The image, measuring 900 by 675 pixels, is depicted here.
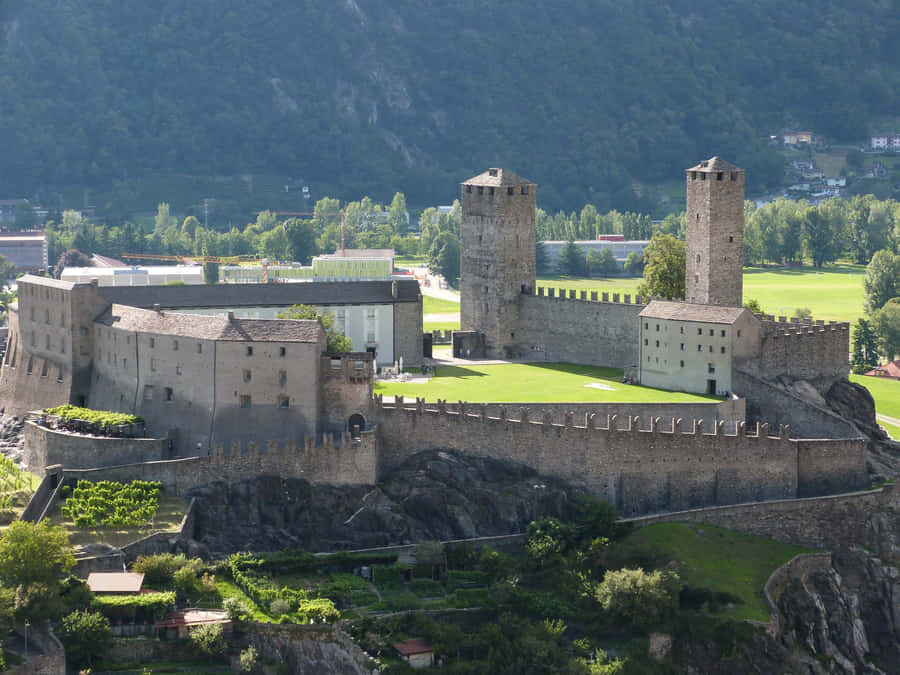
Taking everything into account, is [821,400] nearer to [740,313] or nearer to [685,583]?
[740,313]

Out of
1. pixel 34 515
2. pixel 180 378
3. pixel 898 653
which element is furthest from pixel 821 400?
pixel 34 515

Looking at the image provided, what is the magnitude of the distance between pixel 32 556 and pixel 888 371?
3532 inches

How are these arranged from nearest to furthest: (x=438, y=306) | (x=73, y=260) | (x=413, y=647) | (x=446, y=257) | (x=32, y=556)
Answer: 1. (x=32, y=556)
2. (x=413, y=647)
3. (x=438, y=306)
4. (x=73, y=260)
5. (x=446, y=257)

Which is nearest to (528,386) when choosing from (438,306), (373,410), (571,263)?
(373,410)

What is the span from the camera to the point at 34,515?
270 ft

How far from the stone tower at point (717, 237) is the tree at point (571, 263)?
92.0 m

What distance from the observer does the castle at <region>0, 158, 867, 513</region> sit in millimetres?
87625

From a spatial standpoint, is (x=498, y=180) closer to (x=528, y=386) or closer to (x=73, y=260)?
(x=528, y=386)

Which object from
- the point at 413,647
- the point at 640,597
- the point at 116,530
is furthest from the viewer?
the point at 116,530

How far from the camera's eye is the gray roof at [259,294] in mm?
101000

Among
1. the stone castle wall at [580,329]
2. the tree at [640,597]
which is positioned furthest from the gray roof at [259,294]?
the tree at [640,597]

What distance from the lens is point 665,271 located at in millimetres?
112000

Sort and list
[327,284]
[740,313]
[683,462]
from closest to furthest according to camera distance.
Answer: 1. [683,462]
2. [740,313]
3. [327,284]

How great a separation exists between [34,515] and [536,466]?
73.1 feet
